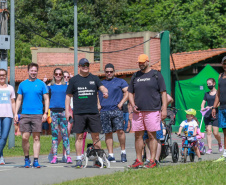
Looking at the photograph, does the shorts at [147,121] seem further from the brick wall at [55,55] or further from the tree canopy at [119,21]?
the tree canopy at [119,21]

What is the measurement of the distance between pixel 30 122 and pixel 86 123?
1.08 m

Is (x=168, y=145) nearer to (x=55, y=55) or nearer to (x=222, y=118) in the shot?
(x=222, y=118)

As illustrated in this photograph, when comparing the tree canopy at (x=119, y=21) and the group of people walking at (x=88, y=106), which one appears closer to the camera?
the group of people walking at (x=88, y=106)

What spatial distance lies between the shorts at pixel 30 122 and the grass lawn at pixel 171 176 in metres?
2.65

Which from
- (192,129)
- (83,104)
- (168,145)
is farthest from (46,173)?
(192,129)

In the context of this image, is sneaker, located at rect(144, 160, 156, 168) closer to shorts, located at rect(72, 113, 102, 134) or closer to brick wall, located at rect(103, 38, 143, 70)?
shorts, located at rect(72, 113, 102, 134)

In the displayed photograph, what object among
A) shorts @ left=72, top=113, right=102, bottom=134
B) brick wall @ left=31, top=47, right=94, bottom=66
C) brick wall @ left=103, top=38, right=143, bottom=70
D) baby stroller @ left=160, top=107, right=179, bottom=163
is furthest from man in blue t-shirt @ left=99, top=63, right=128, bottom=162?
brick wall @ left=31, top=47, right=94, bottom=66

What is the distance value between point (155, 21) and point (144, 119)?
46025 mm

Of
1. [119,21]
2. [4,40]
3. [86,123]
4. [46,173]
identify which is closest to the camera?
[46,173]

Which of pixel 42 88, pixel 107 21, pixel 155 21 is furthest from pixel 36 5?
pixel 42 88

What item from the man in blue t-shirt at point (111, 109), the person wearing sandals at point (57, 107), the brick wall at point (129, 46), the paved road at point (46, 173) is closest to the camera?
the paved road at point (46, 173)

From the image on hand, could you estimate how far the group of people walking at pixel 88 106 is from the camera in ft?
35.8

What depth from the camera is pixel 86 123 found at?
11.7 m

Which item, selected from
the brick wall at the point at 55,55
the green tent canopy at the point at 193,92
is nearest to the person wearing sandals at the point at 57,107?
the green tent canopy at the point at 193,92
